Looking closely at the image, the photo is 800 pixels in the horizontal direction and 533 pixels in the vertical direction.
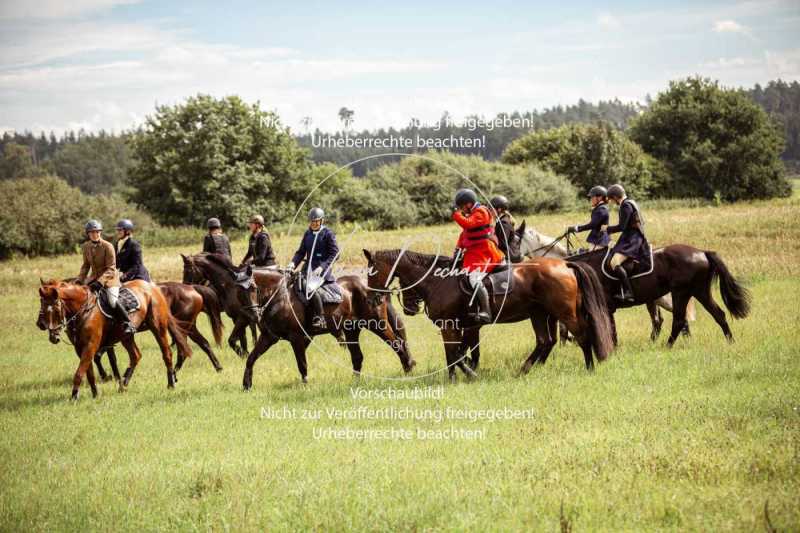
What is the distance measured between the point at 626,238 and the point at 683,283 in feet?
4.28

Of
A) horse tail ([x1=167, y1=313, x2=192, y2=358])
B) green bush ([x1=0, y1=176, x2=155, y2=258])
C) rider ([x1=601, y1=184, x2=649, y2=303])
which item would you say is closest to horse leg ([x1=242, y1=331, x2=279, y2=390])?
A: horse tail ([x1=167, y1=313, x2=192, y2=358])

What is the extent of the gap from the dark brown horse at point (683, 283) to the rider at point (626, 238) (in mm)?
201

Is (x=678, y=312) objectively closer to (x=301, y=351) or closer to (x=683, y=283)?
(x=683, y=283)

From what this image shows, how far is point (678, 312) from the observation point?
12.2m

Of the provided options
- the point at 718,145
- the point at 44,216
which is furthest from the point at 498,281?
the point at 718,145

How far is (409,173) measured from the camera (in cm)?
2831

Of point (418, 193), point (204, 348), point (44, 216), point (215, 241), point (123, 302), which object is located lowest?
point (204, 348)

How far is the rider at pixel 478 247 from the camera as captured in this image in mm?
10523

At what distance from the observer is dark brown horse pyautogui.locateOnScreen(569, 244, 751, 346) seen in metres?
12.0

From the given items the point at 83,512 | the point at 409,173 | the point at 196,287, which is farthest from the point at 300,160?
the point at 83,512

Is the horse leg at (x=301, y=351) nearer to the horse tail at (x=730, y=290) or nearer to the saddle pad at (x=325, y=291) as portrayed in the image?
the saddle pad at (x=325, y=291)

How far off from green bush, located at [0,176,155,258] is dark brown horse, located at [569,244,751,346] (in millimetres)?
38289

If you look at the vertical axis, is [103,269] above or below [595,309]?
above

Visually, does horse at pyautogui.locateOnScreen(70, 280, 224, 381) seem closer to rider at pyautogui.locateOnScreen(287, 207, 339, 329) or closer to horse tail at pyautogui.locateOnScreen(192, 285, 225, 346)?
horse tail at pyautogui.locateOnScreen(192, 285, 225, 346)
